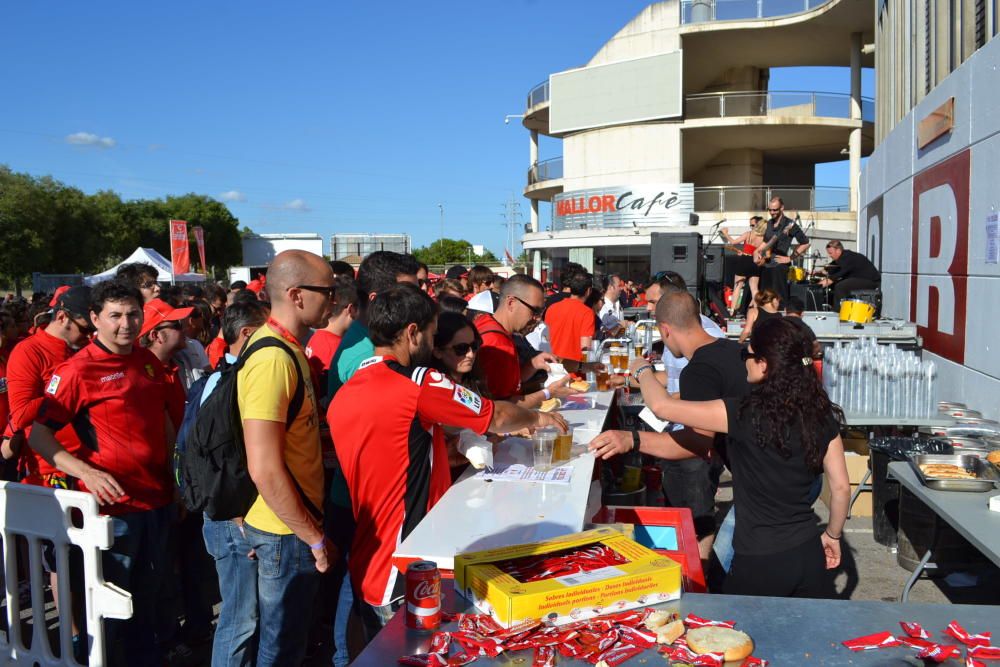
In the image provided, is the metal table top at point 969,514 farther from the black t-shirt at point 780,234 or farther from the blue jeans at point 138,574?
the black t-shirt at point 780,234

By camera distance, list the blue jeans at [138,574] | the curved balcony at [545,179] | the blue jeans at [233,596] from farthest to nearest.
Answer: the curved balcony at [545,179], the blue jeans at [138,574], the blue jeans at [233,596]

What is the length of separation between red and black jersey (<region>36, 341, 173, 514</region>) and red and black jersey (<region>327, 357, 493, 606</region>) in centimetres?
137

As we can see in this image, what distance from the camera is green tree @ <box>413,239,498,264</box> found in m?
98.2

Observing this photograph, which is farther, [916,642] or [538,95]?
[538,95]

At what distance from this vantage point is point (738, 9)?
31438mm

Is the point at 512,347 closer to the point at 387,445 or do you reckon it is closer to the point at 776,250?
the point at 387,445

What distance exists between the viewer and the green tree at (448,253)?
98.2 m

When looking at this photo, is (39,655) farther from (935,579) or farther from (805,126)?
(805,126)

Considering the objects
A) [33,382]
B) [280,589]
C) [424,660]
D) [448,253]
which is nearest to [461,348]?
[280,589]

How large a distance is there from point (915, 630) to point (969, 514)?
2299mm

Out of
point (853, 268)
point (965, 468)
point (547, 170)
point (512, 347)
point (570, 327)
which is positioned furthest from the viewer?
point (547, 170)

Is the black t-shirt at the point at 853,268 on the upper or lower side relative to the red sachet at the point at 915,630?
upper

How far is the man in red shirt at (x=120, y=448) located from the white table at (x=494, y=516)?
1635 millimetres

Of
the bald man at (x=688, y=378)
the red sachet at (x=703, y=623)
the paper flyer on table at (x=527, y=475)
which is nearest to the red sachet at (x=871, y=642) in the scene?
the red sachet at (x=703, y=623)
